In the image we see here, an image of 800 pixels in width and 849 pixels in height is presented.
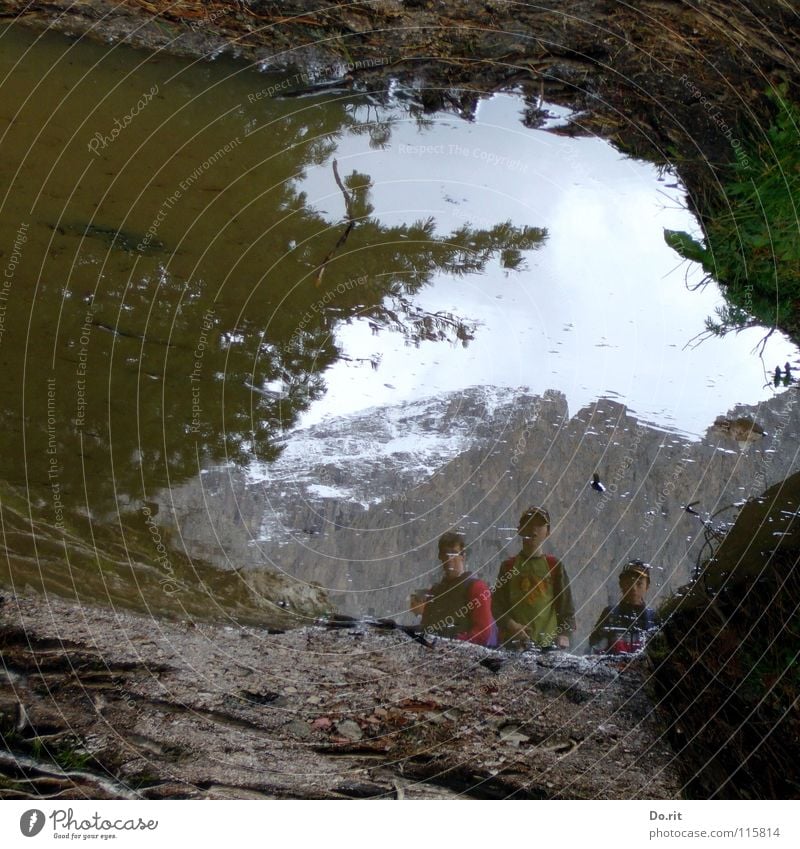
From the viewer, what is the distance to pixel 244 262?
6.20ft

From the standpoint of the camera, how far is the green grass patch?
1.84 metres

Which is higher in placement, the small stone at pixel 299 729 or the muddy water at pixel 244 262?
the muddy water at pixel 244 262

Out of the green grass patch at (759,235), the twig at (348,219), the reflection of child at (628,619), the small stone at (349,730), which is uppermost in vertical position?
the twig at (348,219)

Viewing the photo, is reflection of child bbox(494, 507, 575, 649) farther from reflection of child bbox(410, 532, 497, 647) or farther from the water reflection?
the water reflection

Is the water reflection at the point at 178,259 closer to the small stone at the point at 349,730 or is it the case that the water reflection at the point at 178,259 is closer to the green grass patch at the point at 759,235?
the green grass patch at the point at 759,235

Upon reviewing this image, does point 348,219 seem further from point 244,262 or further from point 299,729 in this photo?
point 299,729

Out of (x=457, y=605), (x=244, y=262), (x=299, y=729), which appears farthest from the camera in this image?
(x=244, y=262)

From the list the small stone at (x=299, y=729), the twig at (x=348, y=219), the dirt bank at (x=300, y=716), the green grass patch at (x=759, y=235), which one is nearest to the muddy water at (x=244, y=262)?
the twig at (x=348, y=219)

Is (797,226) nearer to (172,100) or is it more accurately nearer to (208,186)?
(208,186)

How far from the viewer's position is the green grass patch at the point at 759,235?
1838 millimetres

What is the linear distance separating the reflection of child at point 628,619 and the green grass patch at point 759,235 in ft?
2.66

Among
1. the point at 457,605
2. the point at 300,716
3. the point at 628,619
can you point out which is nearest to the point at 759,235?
the point at 628,619

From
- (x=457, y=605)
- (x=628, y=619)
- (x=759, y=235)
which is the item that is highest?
Answer: (x=759, y=235)

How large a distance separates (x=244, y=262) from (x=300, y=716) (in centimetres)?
133
